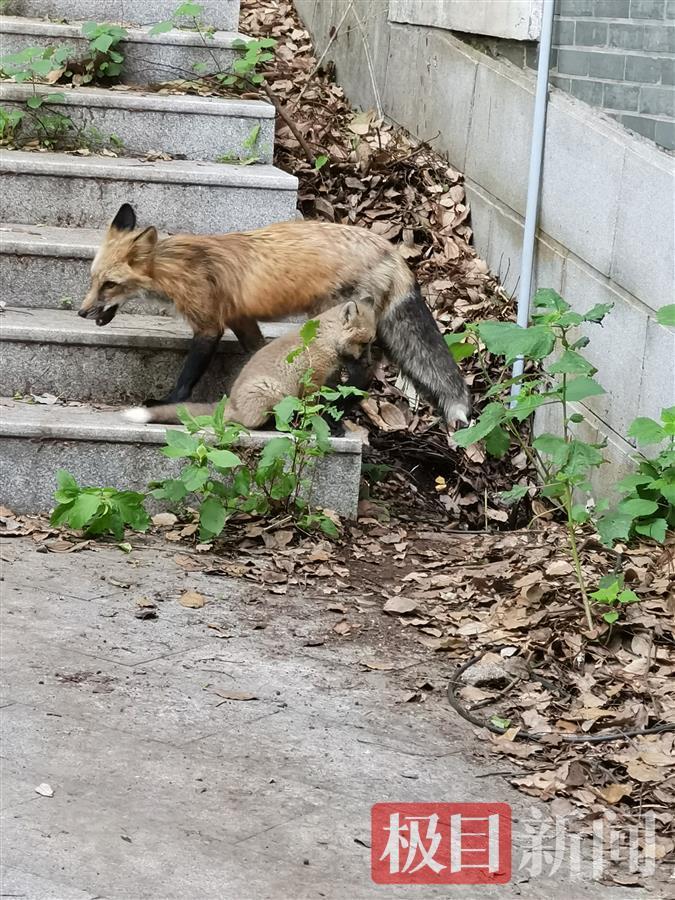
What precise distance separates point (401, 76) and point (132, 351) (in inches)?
122

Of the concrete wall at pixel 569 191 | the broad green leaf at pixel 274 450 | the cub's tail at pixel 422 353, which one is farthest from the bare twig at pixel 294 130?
the broad green leaf at pixel 274 450

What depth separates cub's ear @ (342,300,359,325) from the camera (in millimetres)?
5273

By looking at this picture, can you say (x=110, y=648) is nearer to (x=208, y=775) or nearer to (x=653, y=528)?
(x=208, y=775)

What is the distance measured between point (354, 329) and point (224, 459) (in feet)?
3.35

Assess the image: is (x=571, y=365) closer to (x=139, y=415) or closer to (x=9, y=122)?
(x=139, y=415)

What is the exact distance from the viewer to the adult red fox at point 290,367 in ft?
17.0

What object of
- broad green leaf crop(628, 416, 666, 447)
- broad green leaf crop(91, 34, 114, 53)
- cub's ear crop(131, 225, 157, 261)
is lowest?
broad green leaf crop(628, 416, 666, 447)

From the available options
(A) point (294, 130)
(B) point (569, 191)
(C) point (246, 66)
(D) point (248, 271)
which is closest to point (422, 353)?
(D) point (248, 271)

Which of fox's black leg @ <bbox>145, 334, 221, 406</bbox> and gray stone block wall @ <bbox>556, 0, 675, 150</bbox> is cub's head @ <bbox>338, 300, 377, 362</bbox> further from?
gray stone block wall @ <bbox>556, 0, 675, 150</bbox>

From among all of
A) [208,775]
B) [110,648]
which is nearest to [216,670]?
[110,648]

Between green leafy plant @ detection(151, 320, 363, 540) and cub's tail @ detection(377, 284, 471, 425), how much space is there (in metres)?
0.61

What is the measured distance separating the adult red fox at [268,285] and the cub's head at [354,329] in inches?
5.3

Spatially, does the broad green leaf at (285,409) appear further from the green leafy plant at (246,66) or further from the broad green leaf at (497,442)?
the green leafy plant at (246,66)

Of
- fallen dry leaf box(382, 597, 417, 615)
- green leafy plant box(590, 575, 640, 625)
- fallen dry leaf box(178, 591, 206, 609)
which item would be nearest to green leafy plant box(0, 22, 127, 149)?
fallen dry leaf box(178, 591, 206, 609)
